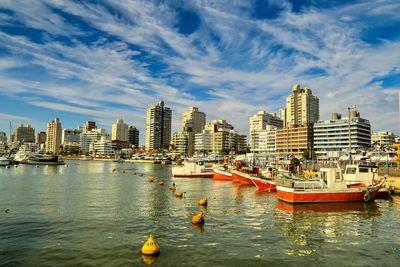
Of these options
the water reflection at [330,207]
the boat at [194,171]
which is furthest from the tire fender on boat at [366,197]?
the boat at [194,171]

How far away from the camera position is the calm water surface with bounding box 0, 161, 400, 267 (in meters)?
21.4

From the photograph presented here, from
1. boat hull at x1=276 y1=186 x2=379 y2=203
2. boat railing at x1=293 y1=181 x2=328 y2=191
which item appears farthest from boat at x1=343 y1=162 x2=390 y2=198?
boat railing at x1=293 y1=181 x2=328 y2=191

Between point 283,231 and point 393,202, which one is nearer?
point 283,231

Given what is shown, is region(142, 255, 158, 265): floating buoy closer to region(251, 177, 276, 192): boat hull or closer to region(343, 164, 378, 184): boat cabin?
region(343, 164, 378, 184): boat cabin

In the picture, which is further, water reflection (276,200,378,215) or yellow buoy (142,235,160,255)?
water reflection (276,200,378,215)

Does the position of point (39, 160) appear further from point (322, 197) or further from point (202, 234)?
point (202, 234)

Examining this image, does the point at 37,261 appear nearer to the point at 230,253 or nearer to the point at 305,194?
the point at 230,253

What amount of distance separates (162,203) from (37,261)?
80.6 ft

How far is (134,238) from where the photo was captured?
85.0 feet

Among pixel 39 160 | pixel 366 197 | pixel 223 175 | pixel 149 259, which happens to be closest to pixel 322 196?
pixel 366 197

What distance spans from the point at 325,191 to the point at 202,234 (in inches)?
853

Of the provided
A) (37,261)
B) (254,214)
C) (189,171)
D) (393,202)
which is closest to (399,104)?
(189,171)

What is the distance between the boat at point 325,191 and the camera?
4150cm

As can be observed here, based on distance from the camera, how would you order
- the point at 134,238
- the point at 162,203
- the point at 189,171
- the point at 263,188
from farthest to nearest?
the point at 189,171
the point at 263,188
the point at 162,203
the point at 134,238
